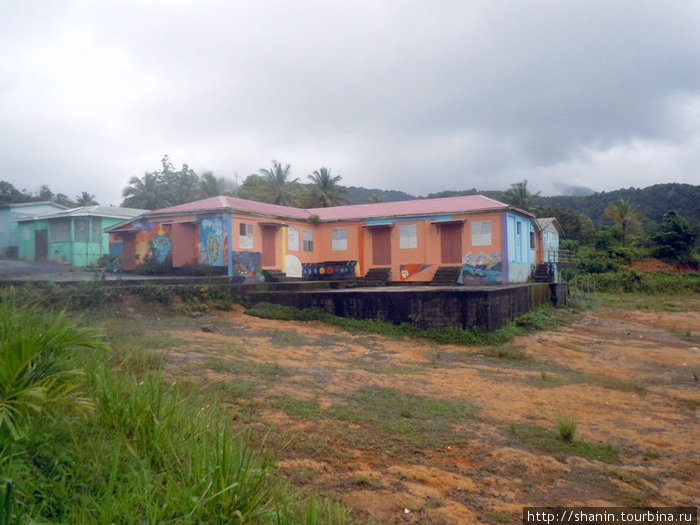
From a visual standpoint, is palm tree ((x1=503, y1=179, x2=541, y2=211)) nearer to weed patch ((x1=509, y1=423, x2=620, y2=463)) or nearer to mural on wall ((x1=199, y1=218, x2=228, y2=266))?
mural on wall ((x1=199, y1=218, x2=228, y2=266))

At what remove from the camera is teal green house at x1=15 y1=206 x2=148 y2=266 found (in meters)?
26.8

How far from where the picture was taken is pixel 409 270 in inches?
894

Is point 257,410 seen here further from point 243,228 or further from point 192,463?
point 243,228

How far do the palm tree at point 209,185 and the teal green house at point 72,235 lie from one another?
12.0m

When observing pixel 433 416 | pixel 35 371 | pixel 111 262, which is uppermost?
pixel 111 262

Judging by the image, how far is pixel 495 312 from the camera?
14477 mm

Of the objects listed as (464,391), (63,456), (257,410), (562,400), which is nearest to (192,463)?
(63,456)

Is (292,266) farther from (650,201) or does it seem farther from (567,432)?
(650,201)

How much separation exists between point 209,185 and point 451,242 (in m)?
24.0

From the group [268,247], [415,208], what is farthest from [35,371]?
[415,208]

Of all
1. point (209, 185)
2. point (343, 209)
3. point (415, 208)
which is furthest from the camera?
point (209, 185)

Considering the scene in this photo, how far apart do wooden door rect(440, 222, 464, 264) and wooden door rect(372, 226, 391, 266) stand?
2.29 metres

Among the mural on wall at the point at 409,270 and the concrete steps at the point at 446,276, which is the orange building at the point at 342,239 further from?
the concrete steps at the point at 446,276

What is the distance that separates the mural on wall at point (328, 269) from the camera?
23797 mm
